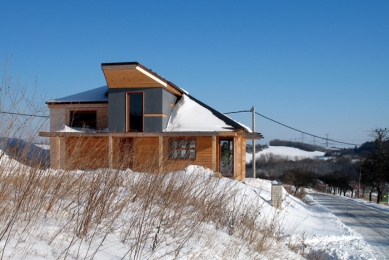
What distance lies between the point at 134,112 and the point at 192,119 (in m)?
2.99

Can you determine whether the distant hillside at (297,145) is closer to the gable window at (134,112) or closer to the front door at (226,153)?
the front door at (226,153)

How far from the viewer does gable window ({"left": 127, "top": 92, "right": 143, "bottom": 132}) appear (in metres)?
18.7

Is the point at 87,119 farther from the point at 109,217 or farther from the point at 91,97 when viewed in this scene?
the point at 109,217

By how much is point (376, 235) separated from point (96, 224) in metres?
13.3

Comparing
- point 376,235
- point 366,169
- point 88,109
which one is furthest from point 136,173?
point 366,169

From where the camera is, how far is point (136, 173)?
20.3ft

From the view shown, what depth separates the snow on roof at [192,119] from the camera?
18.2 metres

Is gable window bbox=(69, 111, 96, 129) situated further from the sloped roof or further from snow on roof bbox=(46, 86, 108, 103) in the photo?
the sloped roof

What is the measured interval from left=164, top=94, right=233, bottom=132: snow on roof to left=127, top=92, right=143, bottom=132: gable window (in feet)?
4.73

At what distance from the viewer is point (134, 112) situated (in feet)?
61.8

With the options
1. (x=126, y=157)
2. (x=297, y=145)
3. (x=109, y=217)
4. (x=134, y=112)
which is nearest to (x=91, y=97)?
(x=134, y=112)

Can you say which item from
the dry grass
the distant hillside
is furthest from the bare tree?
the distant hillside

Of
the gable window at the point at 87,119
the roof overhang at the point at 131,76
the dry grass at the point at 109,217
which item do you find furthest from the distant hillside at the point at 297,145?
the dry grass at the point at 109,217

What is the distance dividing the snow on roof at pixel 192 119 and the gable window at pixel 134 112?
1.44m
